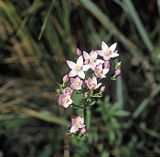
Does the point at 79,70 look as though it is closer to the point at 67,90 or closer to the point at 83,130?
the point at 67,90

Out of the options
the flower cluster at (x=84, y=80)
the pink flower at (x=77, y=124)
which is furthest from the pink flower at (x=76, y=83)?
the pink flower at (x=77, y=124)

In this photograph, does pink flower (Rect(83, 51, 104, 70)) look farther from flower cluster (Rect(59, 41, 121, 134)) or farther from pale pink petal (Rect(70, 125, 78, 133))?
pale pink petal (Rect(70, 125, 78, 133))

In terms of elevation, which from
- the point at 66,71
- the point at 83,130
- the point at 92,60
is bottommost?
the point at 83,130

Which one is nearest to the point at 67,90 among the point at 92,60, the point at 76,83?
the point at 76,83

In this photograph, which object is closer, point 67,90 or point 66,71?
point 67,90

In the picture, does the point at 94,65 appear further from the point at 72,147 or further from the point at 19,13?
the point at 19,13

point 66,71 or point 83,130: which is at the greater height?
point 66,71

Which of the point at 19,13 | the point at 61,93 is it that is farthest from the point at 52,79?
the point at 61,93

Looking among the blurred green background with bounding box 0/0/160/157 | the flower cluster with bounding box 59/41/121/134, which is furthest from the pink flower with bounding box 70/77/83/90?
the blurred green background with bounding box 0/0/160/157
